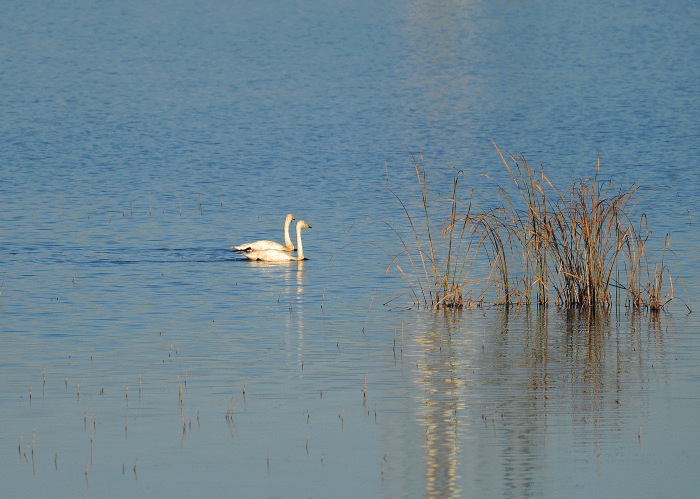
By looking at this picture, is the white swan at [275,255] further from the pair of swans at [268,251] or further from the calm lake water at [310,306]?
the calm lake water at [310,306]

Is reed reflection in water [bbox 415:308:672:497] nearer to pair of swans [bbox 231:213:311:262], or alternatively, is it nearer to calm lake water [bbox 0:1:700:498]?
calm lake water [bbox 0:1:700:498]

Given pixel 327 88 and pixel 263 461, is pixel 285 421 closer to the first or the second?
pixel 263 461

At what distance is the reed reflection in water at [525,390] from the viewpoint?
9.37 meters

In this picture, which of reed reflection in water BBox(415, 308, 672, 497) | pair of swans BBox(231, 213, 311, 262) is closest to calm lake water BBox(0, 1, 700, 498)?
reed reflection in water BBox(415, 308, 672, 497)

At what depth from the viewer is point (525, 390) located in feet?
38.8

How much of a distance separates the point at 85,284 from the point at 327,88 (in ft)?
119

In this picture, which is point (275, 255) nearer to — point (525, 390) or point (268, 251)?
point (268, 251)

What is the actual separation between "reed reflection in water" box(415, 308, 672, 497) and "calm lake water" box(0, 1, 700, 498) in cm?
4

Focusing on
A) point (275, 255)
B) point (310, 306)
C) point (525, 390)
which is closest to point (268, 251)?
point (275, 255)

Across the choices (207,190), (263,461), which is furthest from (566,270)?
(207,190)

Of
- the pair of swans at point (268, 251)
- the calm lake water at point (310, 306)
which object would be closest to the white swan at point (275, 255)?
the pair of swans at point (268, 251)

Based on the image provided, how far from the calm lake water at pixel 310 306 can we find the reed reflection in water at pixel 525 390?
0.13 feet

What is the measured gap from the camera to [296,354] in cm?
1377

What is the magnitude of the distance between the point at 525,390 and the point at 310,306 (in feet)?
20.5
